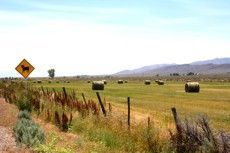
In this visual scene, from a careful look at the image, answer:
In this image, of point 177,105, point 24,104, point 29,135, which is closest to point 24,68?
point 24,104

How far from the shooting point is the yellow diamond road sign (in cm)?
2884

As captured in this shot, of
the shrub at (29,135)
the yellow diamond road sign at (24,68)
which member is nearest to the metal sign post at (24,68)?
the yellow diamond road sign at (24,68)

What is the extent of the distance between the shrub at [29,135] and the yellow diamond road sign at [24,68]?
13935 mm

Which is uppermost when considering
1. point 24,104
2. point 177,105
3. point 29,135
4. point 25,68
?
point 25,68

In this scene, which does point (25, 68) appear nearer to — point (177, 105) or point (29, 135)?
point (177, 105)

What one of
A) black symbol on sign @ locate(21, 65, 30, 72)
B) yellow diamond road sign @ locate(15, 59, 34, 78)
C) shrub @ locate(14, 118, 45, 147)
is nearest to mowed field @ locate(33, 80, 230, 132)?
shrub @ locate(14, 118, 45, 147)

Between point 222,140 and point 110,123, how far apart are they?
707 cm

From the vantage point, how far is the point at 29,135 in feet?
45.3

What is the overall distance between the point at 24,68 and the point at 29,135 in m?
15.7

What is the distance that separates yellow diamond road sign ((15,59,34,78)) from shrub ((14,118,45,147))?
45.7 ft

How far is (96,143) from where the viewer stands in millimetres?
14875

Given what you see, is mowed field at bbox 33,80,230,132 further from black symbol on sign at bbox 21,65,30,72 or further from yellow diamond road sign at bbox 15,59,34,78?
black symbol on sign at bbox 21,65,30,72

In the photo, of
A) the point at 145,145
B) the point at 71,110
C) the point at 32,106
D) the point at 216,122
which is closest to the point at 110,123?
the point at 145,145

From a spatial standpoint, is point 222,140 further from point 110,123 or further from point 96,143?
point 110,123
